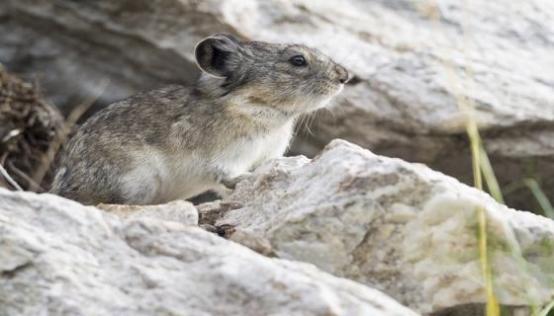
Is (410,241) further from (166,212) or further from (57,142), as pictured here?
(57,142)

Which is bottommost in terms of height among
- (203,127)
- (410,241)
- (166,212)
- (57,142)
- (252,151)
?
(57,142)

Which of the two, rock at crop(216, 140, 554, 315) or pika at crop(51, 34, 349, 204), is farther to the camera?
pika at crop(51, 34, 349, 204)

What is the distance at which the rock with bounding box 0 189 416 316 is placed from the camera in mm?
4711

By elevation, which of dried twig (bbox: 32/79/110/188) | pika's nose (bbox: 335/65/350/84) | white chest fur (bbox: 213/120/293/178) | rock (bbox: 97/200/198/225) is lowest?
dried twig (bbox: 32/79/110/188)

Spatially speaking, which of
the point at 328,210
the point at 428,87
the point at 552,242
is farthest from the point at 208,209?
the point at 428,87

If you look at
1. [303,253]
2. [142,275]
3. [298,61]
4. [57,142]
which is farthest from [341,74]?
[142,275]

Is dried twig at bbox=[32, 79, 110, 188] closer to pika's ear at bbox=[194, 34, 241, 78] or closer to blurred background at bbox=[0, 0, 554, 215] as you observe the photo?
blurred background at bbox=[0, 0, 554, 215]

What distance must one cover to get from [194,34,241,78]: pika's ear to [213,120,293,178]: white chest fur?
0.60 meters

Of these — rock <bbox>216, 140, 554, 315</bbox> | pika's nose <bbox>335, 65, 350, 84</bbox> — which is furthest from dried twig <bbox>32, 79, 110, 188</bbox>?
rock <bbox>216, 140, 554, 315</bbox>

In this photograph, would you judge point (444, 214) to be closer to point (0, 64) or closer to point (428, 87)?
point (428, 87)

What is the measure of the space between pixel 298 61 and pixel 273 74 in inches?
8.9

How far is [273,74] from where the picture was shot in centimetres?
891

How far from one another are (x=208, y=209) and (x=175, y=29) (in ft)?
13.3

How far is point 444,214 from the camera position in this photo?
18.1 feet
